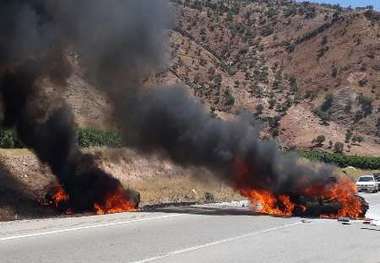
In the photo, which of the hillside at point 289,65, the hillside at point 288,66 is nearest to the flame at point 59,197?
the hillside at point 288,66

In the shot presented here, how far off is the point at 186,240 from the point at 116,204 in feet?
22.4

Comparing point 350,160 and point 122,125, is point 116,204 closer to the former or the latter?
point 122,125

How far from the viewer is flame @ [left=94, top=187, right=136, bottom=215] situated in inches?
726

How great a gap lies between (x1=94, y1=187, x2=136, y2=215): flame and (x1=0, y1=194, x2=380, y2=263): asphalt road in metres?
1.32

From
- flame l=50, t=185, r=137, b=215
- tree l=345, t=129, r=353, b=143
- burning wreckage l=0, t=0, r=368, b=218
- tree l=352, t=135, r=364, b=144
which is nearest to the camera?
burning wreckage l=0, t=0, r=368, b=218

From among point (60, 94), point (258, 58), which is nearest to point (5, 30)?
point (60, 94)

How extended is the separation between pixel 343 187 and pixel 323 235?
4.46m

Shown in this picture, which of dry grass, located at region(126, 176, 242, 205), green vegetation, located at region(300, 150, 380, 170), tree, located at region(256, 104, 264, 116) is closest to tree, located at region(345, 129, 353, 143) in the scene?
tree, located at region(256, 104, 264, 116)

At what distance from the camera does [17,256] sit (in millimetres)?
9945

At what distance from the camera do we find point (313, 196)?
18.0 meters

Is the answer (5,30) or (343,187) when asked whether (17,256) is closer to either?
(5,30)

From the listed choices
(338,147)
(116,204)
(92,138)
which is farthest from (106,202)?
(338,147)

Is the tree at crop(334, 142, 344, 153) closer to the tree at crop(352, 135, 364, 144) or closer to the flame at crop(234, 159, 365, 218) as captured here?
the tree at crop(352, 135, 364, 144)

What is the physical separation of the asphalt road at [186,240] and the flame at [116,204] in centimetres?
132
